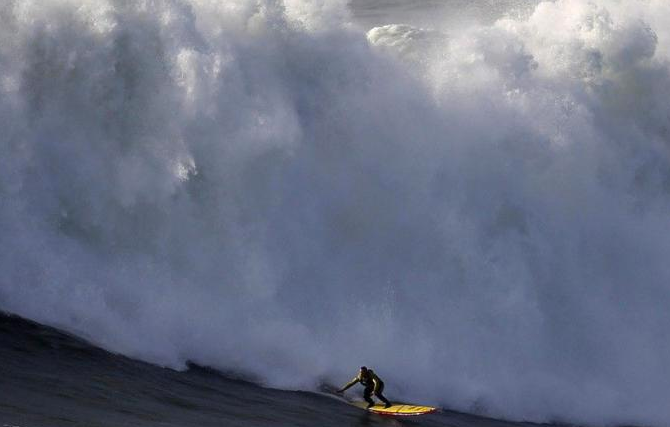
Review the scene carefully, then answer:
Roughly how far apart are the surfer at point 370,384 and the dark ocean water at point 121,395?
1.18 feet

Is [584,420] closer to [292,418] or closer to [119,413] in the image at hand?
[292,418]

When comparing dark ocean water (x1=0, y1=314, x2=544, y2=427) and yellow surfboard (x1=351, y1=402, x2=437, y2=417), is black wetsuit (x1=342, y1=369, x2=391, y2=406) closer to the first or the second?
yellow surfboard (x1=351, y1=402, x2=437, y2=417)

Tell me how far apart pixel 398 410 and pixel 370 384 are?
594 mm

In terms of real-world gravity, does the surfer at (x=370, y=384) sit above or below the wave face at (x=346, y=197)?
below

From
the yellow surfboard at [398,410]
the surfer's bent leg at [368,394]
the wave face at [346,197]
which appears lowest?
the yellow surfboard at [398,410]

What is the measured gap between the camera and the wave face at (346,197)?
2116cm

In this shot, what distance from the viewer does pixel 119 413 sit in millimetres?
16969

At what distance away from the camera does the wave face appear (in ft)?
69.4

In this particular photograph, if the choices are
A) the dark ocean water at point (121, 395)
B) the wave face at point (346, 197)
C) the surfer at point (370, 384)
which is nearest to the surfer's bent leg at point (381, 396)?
the surfer at point (370, 384)

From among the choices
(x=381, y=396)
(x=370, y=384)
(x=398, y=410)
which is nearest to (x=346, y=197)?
(x=370, y=384)

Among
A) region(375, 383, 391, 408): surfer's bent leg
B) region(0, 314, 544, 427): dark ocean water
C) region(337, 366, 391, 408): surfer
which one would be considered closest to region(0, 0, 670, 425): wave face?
region(0, 314, 544, 427): dark ocean water

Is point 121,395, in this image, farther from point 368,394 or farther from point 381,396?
point 381,396

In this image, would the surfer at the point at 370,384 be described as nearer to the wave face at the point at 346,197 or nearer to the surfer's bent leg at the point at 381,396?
the surfer's bent leg at the point at 381,396

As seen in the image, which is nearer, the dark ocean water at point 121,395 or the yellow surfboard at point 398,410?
the dark ocean water at point 121,395
